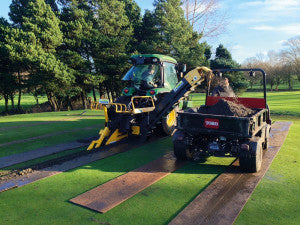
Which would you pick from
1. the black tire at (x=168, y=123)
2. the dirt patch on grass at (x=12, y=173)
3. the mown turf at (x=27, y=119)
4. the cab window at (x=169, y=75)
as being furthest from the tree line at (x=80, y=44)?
the dirt patch on grass at (x=12, y=173)

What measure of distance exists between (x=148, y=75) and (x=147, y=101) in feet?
4.03

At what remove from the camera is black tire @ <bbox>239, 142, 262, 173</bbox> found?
4858mm

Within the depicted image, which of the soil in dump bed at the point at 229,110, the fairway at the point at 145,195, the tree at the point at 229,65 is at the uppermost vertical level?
the tree at the point at 229,65

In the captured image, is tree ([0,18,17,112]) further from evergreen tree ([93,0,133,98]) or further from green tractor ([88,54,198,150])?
green tractor ([88,54,198,150])

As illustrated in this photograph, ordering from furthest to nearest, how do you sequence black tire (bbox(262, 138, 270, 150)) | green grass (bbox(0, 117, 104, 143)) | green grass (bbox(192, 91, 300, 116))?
green grass (bbox(192, 91, 300, 116)), green grass (bbox(0, 117, 104, 143)), black tire (bbox(262, 138, 270, 150))

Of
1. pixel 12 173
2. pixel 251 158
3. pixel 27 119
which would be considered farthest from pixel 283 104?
pixel 12 173

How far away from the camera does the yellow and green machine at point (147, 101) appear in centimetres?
700

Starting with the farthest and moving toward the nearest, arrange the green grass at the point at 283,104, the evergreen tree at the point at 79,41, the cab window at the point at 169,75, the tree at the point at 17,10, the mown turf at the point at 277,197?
1. the tree at the point at 17,10
2. the evergreen tree at the point at 79,41
3. the green grass at the point at 283,104
4. the cab window at the point at 169,75
5. the mown turf at the point at 277,197

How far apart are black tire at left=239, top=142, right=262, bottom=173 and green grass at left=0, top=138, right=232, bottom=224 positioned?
0.54 meters

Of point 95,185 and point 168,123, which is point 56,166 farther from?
point 168,123

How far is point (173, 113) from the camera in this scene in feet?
28.4

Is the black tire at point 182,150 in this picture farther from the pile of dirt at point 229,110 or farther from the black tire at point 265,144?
the black tire at point 265,144

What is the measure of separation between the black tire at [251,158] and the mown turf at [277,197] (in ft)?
0.99

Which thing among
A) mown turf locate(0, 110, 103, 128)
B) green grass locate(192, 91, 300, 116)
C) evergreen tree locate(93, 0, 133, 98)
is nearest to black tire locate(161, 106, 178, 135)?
mown turf locate(0, 110, 103, 128)
